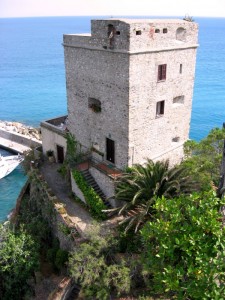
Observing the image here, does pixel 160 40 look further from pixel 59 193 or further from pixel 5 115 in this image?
pixel 5 115

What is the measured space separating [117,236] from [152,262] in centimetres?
597

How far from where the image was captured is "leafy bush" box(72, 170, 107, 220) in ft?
66.5

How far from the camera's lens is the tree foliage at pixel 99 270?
14789 millimetres

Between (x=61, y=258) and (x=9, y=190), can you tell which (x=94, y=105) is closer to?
(x=61, y=258)

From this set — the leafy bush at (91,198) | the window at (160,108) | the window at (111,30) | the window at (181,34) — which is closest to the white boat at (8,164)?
the leafy bush at (91,198)

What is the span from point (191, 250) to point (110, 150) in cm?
1206

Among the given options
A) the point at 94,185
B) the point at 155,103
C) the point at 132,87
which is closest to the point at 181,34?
the point at 155,103

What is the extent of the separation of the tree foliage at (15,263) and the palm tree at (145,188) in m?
5.25

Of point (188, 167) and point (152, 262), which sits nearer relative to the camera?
point (152, 262)

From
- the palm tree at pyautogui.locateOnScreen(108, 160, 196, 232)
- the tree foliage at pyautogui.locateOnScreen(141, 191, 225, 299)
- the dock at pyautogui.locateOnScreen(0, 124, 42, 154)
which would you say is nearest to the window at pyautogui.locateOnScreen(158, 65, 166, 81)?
the palm tree at pyautogui.locateOnScreen(108, 160, 196, 232)

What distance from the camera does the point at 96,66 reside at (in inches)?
803

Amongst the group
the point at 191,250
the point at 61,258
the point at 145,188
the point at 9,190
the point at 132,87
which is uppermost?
the point at 132,87

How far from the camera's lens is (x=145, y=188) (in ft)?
59.5

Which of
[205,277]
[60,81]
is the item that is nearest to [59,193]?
[205,277]
